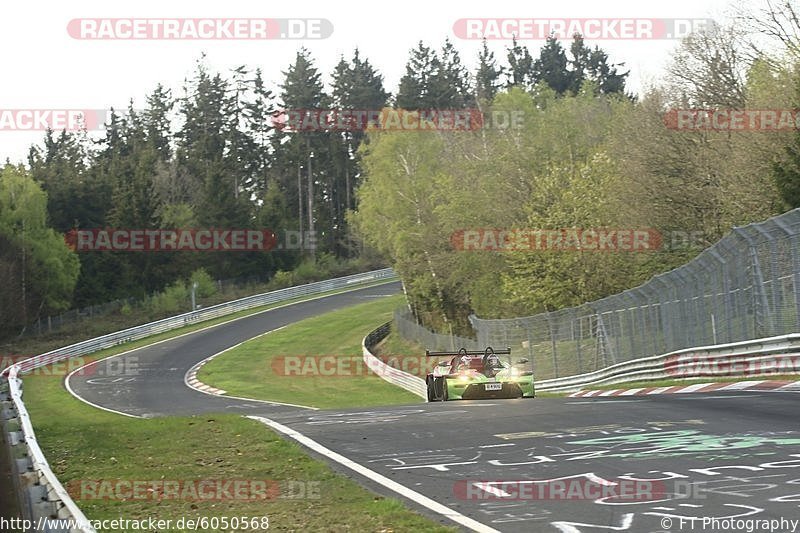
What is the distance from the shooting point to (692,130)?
1582 inches

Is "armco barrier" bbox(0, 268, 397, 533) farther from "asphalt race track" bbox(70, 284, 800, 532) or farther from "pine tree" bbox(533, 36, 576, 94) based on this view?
"pine tree" bbox(533, 36, 576, 94)

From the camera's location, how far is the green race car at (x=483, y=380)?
21.0 meters

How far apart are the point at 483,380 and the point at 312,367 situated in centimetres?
3508

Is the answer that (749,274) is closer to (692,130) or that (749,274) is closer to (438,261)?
(692,130)

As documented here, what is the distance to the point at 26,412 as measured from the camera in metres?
17.1

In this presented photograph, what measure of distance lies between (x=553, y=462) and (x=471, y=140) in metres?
55.8

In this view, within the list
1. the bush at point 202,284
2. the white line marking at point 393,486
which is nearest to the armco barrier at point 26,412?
the white line marking at point 393,486

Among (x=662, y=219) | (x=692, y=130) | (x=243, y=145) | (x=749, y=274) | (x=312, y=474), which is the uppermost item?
(x=243, y=145)

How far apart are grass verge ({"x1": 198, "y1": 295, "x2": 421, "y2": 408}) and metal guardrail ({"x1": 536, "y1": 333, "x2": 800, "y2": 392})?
8.70m

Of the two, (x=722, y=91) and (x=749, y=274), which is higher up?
(x=722, y=91)

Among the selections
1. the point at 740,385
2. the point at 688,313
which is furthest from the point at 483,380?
the point at 688,313

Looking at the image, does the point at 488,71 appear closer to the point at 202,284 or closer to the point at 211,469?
the point at 202,284

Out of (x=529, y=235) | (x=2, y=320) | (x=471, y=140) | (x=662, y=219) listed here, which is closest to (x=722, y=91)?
(x=662, y=219)

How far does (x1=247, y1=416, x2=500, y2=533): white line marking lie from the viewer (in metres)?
7.48
